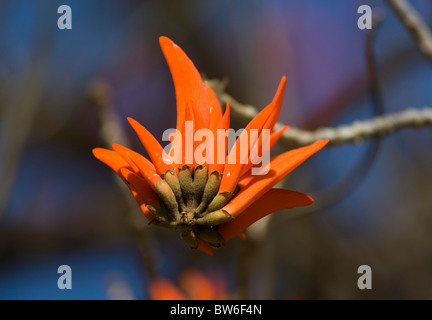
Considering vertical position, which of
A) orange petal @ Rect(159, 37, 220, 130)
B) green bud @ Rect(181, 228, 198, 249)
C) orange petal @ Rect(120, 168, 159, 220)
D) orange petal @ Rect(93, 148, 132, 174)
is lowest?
green bud @ Rect(181, 228, 198, 249)

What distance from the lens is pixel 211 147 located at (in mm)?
674

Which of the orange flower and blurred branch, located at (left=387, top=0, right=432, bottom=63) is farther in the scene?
the orange flower

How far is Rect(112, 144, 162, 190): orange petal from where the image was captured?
2.12 feet

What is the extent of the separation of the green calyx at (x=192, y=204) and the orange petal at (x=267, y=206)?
2 centimetres

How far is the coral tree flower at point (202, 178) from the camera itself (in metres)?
0.65

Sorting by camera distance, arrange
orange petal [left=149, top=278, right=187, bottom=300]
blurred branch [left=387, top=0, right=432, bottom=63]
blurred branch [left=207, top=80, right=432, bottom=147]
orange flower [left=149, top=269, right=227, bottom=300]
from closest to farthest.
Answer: blurred branch [left=207, top=80, right=432, bottom=147] → blurred branch [left=387, top=0, right=432, bottom=63] → orange petal [left=149, top=278, right=187, bottom=300] → orange flower [left=149, top=269, right=227, bottom=300]

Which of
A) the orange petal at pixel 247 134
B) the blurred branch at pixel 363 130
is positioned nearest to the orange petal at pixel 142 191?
the orange petal at pixel 247 134

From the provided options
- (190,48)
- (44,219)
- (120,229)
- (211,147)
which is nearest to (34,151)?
(44,219)

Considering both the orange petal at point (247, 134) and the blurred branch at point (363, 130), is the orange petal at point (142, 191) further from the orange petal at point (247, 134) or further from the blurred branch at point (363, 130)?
the blurred branch at point (363, 130)

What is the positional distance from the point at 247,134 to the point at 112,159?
0.66 ft

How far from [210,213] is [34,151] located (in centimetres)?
354

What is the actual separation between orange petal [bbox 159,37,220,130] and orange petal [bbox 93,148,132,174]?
0.10 metres

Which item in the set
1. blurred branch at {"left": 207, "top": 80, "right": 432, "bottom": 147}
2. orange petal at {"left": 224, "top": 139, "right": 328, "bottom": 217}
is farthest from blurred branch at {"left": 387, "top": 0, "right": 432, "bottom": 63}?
orange petal at {"left": 224, "top": 139, "right": 328, "bottom": 217}

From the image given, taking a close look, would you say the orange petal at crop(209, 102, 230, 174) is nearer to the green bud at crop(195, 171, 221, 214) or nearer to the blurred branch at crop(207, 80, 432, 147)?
the green bud at crop(195, 171, 221, 214)
